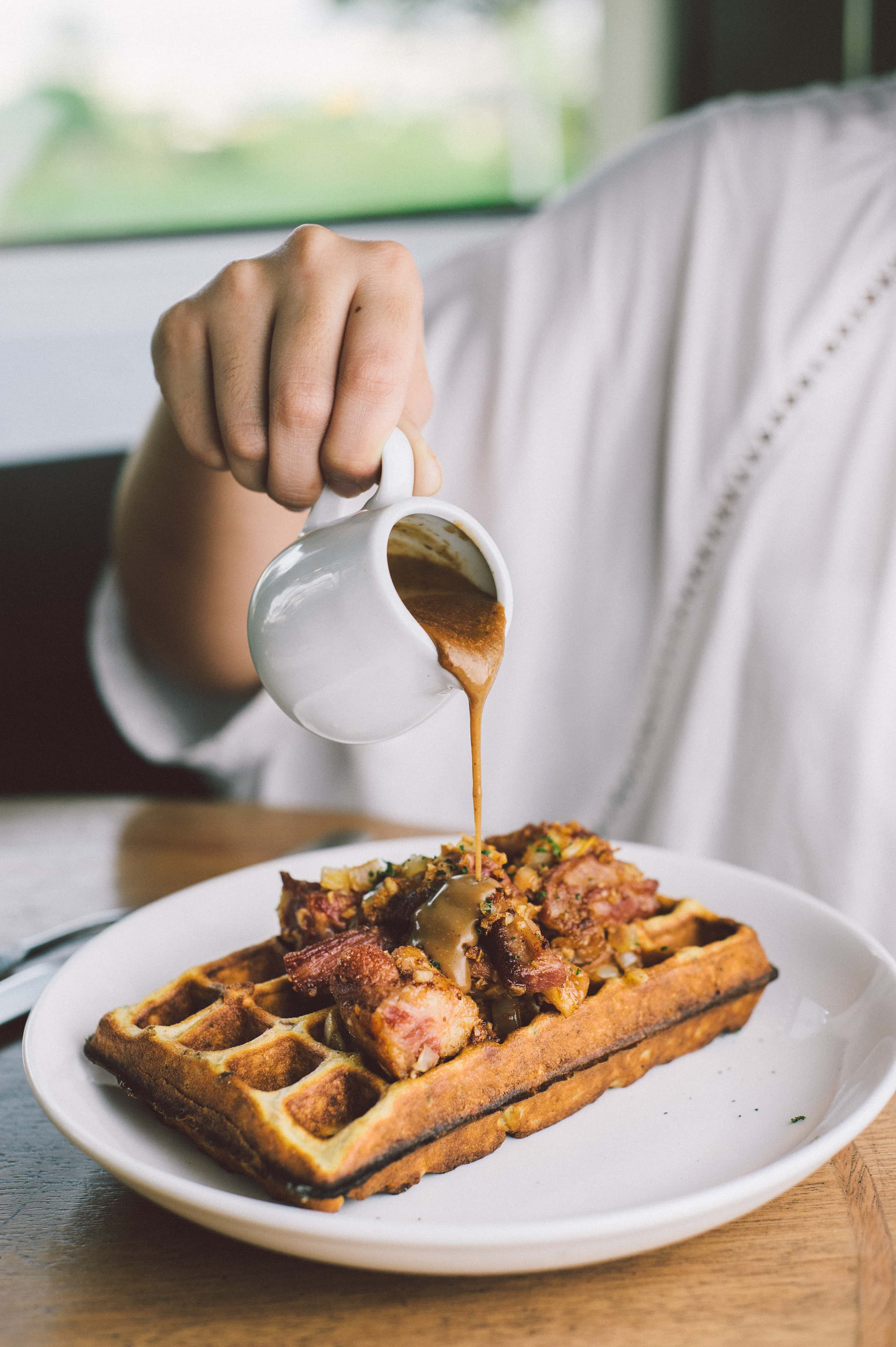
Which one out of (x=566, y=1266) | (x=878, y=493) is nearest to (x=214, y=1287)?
(x=566, y=1266)

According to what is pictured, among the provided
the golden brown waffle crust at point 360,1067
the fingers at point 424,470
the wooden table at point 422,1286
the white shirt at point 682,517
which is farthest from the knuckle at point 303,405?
the white shirt at point 682,517

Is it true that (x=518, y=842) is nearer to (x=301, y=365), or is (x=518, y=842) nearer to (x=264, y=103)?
(x=301, y=365)

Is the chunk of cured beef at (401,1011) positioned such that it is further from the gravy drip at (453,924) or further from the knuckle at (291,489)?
the knuckle at (291,489)

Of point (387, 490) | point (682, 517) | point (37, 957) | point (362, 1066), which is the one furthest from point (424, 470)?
point (682, 517)

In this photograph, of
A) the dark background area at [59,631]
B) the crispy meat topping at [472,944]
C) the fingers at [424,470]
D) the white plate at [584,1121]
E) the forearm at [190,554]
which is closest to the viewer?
the white plate at [584,1121]

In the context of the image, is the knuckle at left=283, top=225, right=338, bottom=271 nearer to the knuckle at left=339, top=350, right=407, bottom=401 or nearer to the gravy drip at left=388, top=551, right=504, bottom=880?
the knuckle at left=339, top=350, right=407, bottom=401

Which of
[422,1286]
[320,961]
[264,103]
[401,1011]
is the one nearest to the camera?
[422,1286]
